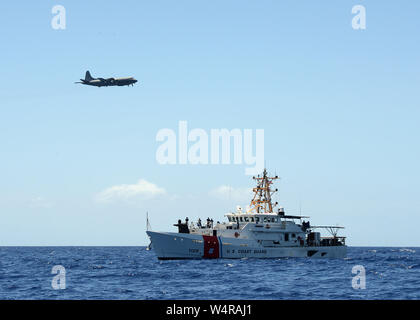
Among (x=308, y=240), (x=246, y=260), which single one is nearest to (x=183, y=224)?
(x=246, y=260)

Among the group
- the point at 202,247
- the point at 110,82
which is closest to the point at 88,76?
the point at 110,82

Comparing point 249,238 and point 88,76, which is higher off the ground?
point 88,76

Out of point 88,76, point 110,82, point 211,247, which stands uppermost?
point 88,76

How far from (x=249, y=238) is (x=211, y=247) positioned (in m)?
6.20

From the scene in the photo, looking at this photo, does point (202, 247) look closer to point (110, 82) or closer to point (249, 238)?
point (249, 238)

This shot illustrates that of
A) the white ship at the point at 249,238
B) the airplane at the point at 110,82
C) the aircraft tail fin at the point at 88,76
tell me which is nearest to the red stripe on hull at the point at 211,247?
the white ship at the point at 249,238

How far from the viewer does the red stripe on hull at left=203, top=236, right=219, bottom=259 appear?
197 ft

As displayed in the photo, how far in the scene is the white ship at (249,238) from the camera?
5994 centimetres

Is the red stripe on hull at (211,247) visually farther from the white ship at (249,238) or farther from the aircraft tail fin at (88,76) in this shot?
the aircraft tail fin at (88,76)

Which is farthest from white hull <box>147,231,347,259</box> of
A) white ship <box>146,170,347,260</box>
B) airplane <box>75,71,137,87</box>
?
airplane <box>75,71,137,87</box>

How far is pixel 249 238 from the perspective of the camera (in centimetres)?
6412
